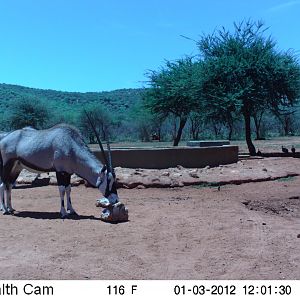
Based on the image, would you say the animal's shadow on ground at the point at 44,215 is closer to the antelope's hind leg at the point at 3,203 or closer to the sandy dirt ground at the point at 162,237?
the sandy dirt ground at the point at 162,237

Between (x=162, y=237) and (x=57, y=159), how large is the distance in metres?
3.27

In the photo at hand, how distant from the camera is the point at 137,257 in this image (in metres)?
7.30

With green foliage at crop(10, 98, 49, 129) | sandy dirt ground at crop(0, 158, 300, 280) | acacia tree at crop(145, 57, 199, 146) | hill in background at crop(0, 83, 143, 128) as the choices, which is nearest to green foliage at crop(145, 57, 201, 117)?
acacia tree at crop(145, 57, 199, 146)

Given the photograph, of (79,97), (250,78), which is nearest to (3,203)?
(250,78)

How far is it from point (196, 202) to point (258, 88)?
14.5m

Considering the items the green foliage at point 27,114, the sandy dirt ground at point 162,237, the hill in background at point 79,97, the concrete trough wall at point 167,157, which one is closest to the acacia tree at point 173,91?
the concrete trough wall at point 167,157

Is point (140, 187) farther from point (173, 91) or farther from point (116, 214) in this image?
point (173, 91)

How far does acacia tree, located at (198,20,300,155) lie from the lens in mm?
25702

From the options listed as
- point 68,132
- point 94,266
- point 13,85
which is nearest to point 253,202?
point 68,132

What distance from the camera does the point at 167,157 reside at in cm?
1805

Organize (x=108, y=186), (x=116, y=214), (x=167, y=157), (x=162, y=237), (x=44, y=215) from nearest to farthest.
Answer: (x=162, y=237) → (x=116, y=214) → (x=108, y=186) → (x=44, y=215) → (x=167, y=157)

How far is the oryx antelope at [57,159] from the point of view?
1067 cm

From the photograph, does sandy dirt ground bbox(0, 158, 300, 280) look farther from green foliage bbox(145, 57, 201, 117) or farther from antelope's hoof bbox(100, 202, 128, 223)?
green foliage bbox(145, 57, 201, 117)
